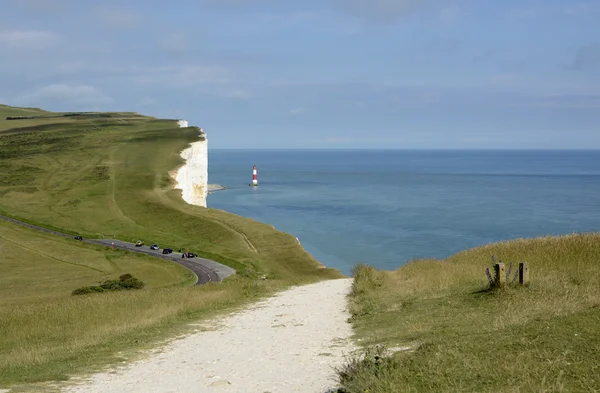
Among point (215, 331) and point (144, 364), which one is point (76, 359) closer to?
point (144, 364)

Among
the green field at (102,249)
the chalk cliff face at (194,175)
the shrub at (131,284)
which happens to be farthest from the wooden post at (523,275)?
the chalk cliff face at (194,175)

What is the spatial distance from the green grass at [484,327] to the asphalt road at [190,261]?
1168 inches

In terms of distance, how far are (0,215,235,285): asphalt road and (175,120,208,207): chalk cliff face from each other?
85.8 feet

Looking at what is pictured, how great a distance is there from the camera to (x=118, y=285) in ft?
143

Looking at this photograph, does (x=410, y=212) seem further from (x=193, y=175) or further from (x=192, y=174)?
(x=192, y=174)

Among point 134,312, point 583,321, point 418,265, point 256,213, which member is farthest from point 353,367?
point 256,213

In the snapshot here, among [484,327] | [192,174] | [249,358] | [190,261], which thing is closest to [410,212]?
[192,174]

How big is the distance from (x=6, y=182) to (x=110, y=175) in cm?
1541

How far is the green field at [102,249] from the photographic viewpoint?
59.9 ft

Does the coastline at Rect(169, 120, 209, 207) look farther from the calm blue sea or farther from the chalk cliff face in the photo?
the calm blue sea

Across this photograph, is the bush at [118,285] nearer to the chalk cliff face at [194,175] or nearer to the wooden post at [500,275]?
the wooden post at [500,275]

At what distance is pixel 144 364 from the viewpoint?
13977mm

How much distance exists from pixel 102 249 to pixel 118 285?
21552 millimetres

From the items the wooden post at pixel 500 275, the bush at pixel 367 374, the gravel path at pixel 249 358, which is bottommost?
the gravel path at pixel 249 358
